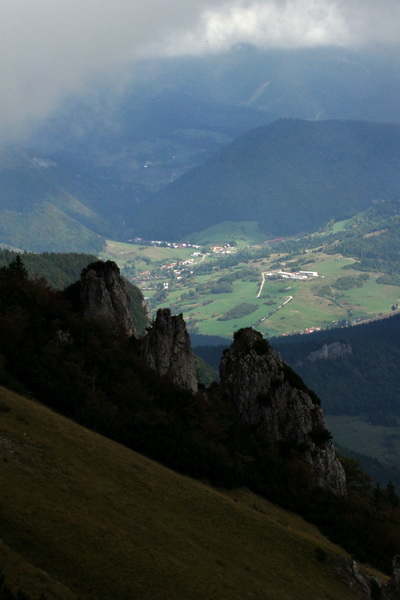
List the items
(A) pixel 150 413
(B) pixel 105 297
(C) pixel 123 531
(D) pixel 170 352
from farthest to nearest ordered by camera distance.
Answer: (B) pixel 105 297 < (D) pixel 170 352 < (A) pixel 150 413 < (C) pixel 123 531

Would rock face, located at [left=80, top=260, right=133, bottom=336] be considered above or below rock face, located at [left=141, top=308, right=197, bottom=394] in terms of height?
above

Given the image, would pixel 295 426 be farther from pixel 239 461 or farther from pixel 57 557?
pixel 57 557

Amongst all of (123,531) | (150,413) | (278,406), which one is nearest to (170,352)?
(278,406)

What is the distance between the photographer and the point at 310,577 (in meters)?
72.2

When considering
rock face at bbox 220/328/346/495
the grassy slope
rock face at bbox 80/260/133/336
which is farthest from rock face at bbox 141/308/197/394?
the grassy slope

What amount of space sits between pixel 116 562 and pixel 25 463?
11.1 m

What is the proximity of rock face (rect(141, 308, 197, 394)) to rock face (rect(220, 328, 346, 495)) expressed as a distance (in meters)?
5.90

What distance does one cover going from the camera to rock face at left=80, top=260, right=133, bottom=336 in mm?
108000

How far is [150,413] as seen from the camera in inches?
3492

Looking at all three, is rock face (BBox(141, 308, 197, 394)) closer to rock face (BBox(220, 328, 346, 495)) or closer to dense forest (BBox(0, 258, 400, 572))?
dense forest (BBox(0, 258, 400, 572))

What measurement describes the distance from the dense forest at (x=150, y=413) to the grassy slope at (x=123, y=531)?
5408 mm

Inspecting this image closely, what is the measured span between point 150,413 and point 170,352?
14614 millimetres

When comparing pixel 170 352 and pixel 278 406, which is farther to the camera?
pixel 278 406

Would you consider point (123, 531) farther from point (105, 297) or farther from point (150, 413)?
point (105, 297)
